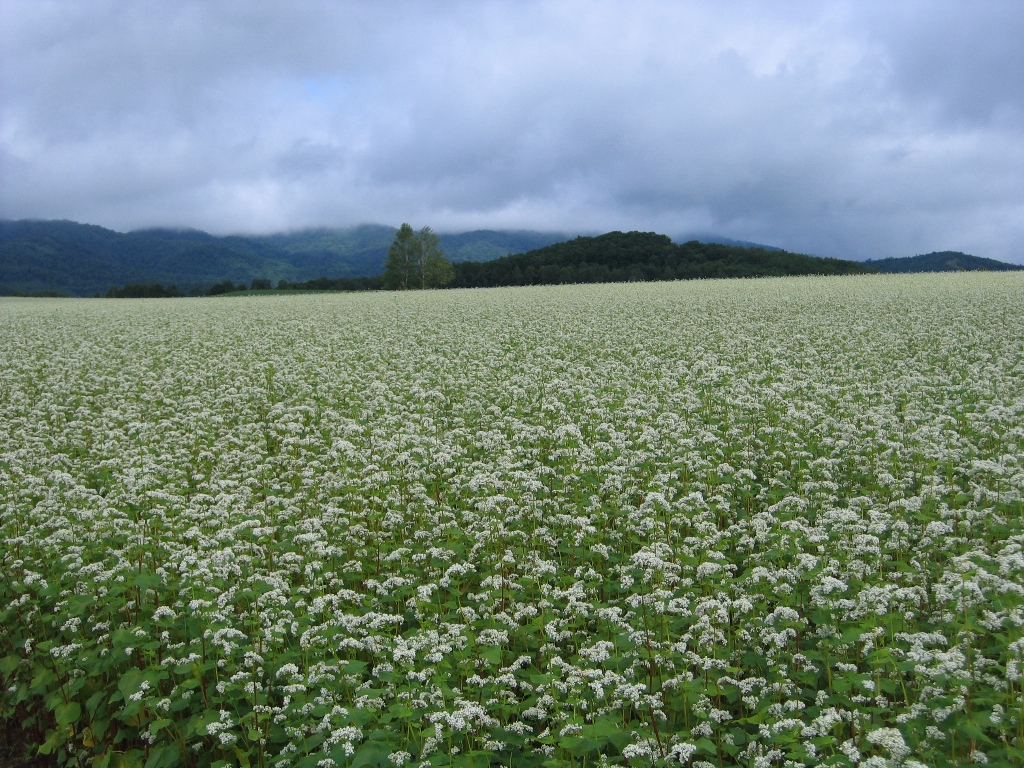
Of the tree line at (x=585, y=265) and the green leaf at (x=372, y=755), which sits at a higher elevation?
the tree line at (x=585, y=265)

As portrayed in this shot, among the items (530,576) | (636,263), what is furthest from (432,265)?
(530,576)

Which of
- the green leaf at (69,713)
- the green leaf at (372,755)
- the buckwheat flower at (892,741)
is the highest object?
the buckwheat flower at (892,741)

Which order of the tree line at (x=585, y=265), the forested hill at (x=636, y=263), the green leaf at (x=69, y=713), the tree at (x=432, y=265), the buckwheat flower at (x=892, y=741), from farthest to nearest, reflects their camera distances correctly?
the tree at (x=432, y=265)
the tree line at (x=585, y=265)
the forested hill at (x=636, y=263)
the green leaf at (x=69, y=713)
the buckwheat flower at (x=892, y=741)

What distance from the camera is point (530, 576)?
7227 millimetres

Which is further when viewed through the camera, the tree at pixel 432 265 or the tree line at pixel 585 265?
the tree at pixel 432 265

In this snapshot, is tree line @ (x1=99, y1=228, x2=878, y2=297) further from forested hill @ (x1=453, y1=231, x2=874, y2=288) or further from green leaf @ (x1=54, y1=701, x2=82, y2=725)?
green leaf @ (x1=54, y1=701, x2=82, y2=725)

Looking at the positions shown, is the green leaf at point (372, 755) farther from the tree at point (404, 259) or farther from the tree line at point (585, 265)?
the tree at point (404, 259)

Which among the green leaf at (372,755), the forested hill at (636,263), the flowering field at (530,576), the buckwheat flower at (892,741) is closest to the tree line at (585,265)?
the forested hill at (636,263)

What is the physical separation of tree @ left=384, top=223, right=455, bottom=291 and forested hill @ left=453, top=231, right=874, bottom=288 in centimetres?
359

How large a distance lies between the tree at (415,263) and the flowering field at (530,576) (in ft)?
339

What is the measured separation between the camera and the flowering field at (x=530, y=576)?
16.8ft

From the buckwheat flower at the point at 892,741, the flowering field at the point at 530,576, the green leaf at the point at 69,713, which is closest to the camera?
the buckwheat flower at the point at 892,741

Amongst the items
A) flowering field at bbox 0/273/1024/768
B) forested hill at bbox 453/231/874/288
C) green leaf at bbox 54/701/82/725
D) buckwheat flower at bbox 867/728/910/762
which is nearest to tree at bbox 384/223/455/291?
forested hill at bbox 453/231/874/288

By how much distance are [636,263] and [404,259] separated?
44202 mm
